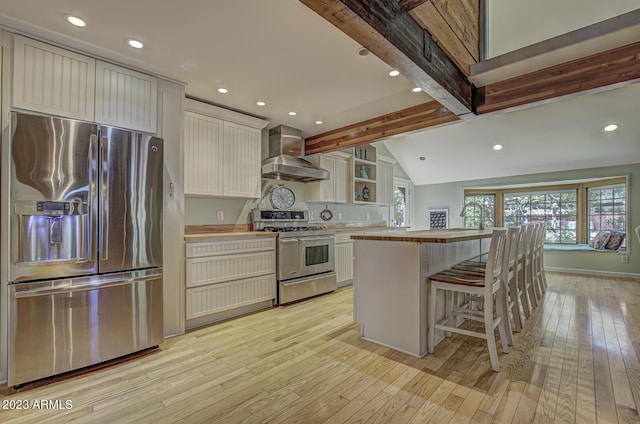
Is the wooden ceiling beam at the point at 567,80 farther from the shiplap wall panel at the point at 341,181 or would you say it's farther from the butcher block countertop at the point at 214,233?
the butcher block countertop at the point at 214,233

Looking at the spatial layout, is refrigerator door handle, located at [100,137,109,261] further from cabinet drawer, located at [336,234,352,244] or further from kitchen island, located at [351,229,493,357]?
cabinet drawer, located at [336,234,352,244]

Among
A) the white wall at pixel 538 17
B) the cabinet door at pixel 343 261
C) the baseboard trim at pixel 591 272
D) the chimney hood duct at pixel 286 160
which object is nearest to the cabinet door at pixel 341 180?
the chimney hood duct at pixel 286 160

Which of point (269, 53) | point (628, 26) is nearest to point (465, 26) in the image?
point (628, 26)

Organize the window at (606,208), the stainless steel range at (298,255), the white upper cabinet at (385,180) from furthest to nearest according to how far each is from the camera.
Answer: the white upper cabinet at (385,180) → the window at (606,208) → the stainless steel range at (298,255)

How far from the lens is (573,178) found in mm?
5594

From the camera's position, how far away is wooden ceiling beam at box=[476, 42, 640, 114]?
2.25 m

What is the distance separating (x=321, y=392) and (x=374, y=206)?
4.73 meters

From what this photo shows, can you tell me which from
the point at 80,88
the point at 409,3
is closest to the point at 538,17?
the point at 409,3

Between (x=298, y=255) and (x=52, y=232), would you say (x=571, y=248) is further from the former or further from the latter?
(x=52, y=232)

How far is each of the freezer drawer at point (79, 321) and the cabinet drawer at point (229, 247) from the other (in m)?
0.44

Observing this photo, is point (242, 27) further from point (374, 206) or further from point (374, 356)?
point (374, 206)

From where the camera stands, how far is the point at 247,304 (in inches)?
132

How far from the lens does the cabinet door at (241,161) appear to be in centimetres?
349

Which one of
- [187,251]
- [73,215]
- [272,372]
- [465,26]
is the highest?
[465,26]
